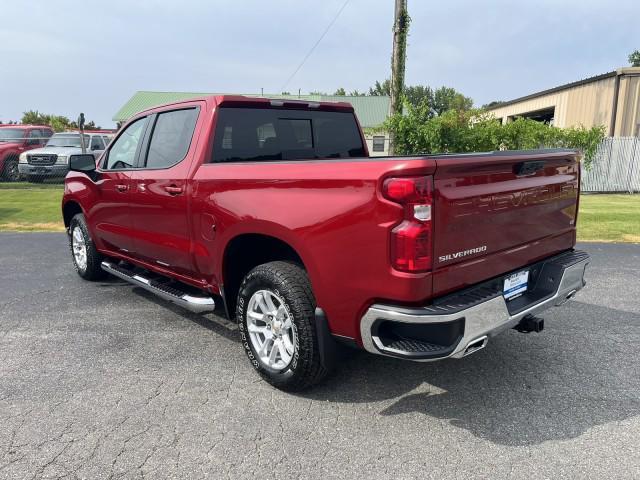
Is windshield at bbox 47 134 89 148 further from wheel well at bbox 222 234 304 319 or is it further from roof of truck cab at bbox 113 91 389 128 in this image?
roof of truck cab at bbox 113 91 389 128

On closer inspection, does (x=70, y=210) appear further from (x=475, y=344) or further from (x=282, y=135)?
(x=475, y=344)

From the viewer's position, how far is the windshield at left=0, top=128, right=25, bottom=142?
18.7m

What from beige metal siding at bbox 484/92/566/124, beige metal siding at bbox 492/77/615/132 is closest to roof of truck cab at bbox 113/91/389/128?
beige metal siding at bbox 484/92/566/124

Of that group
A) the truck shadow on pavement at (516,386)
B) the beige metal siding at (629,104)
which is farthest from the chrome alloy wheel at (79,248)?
the beige metal siding at (629,104)

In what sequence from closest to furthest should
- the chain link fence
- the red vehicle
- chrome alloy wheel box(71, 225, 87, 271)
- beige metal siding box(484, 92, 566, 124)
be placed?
chrome alloy wheel box(71, 225, 87, 271) < the chain link fence < the red vehicle < beige metal siding box(484, 92, 566, 124)

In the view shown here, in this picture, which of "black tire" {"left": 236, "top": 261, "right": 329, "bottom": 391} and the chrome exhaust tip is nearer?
the chrome exhaust tip

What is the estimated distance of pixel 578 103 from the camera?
66.3ft

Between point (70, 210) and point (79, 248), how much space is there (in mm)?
543

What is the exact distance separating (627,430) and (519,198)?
1.46m

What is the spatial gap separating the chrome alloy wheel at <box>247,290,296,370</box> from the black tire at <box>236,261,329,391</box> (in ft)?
0.18

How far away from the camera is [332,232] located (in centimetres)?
276

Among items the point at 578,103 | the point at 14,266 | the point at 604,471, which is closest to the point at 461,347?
the point at 604,471

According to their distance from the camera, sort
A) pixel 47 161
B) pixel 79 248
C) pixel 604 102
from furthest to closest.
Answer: pixel 604 102 → pixel 47 161 → pixel 79 248

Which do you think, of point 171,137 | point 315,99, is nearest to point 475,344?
point 171,137
